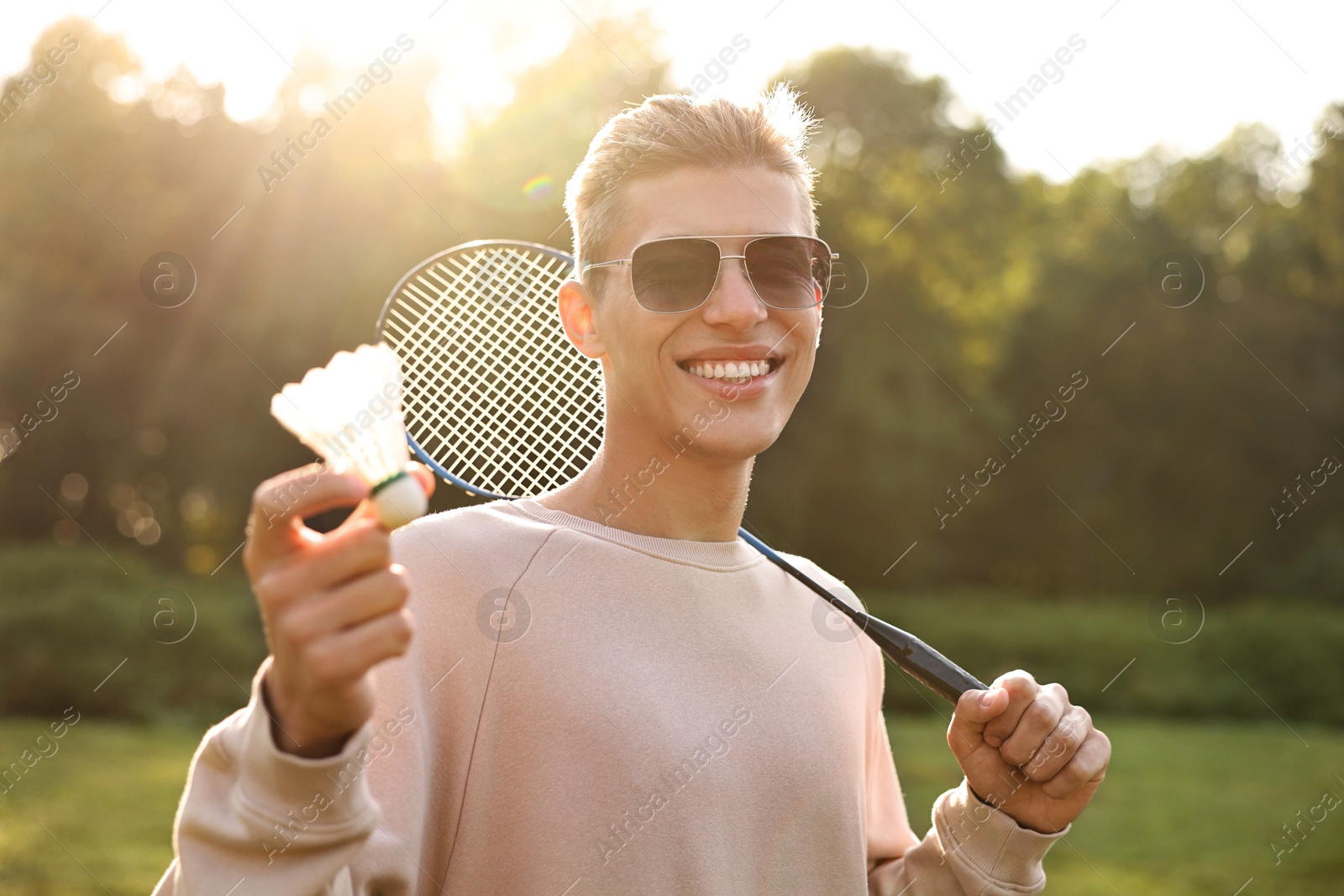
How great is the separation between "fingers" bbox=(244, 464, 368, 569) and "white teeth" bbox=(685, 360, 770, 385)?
3.97 feet

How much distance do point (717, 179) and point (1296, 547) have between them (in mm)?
24295

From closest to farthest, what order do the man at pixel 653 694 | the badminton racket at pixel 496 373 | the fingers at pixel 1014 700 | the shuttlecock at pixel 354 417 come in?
the shuttlecock at pixel 354 417 → the man at pixel 653 694 → the fingers at pixel 1014 700 → the badminton racket at pixel 496 373

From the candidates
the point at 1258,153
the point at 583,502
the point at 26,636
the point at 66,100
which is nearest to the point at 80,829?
the point at 26,636

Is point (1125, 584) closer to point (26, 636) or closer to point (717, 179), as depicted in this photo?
point (26, 636)

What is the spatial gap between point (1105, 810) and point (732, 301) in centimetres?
1129

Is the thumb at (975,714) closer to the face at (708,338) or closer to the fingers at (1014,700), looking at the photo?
the fingers at (1014,700)

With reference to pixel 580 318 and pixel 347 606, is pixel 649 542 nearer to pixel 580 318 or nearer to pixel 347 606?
pixel 580 318

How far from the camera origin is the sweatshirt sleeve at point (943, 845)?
2.43 metres

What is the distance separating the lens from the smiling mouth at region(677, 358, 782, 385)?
244 cm

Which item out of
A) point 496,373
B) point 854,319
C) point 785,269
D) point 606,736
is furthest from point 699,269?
point 854,319

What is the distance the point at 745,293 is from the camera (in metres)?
2.46

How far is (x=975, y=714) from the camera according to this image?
2215mm

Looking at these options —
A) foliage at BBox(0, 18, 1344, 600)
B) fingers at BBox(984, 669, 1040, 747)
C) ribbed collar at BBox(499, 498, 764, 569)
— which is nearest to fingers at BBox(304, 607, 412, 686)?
ribbed collar at BBox(499, 498, 764, 569)

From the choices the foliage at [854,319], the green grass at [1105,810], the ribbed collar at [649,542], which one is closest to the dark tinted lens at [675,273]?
the ribbed collar at [649,542]
